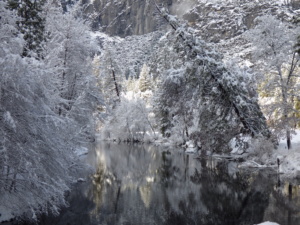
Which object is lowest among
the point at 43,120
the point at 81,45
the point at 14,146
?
the point at 14,146

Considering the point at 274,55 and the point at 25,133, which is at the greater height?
the point at 274,55

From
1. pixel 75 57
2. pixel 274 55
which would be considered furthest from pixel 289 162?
pixel 75 57

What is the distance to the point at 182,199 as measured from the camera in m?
14.8

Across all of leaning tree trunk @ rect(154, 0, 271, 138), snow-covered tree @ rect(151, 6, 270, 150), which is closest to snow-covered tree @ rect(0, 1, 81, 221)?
snow-covered tree @ rect(151, 6, 270, 150)

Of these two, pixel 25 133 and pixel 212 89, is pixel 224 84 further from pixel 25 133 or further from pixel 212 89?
pixel 25 133

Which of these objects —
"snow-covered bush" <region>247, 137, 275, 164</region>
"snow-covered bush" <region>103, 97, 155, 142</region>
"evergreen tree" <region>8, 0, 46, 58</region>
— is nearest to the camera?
"evergreen tree" <region>8, 0, 46, 58</region>

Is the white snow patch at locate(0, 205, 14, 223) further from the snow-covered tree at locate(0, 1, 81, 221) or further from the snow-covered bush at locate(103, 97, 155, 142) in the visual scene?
the snow-covered bush at locate(103, 97, 155, 142)

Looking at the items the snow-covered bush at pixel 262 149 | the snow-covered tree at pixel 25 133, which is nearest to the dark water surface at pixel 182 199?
the snow-covered bush at pixel 262 149

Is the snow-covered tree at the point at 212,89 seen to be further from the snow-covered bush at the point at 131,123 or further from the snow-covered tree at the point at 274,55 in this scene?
the snow-covered bush at the point at 131,123

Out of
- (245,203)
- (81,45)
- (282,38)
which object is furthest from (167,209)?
(282,38)

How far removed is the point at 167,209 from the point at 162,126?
30.0m

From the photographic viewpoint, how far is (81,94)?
697 inches

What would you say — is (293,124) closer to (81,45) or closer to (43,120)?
(81,45)

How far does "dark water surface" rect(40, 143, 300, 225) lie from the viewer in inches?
458
